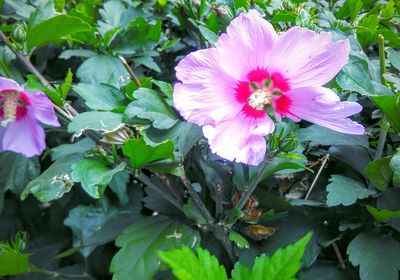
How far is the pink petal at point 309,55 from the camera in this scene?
23.2 inches

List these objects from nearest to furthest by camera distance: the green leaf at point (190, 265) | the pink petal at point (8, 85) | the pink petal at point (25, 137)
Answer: the green leaf at point (190, 265) < the pink petal at point (8, 85) < the pink petal at point (25, 137)

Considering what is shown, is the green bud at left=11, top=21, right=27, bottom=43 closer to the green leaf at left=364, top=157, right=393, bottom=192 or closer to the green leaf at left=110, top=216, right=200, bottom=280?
the green leaf at left=110, top=216, right=200, bottom=280

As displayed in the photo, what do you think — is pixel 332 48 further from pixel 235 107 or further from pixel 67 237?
pixel 67 237

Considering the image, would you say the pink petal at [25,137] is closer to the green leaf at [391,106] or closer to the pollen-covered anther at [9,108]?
the pollen-covered anther at [9,108]

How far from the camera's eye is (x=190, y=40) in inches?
47.7

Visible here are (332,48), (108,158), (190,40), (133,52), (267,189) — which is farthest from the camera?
(190,40)

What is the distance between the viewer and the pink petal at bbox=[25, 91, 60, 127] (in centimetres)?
78

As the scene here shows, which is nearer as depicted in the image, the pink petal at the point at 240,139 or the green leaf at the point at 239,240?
the pink petal at the point at 240,139

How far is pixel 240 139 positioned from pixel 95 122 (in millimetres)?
231

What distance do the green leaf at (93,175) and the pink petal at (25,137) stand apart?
27cm

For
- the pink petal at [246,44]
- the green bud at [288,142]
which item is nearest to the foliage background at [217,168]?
the green bud at [288,142]

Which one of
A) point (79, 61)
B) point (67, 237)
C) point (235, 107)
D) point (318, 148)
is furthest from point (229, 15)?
point (67, 237)

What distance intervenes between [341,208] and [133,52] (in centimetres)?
56

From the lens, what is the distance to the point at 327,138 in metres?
0.76
